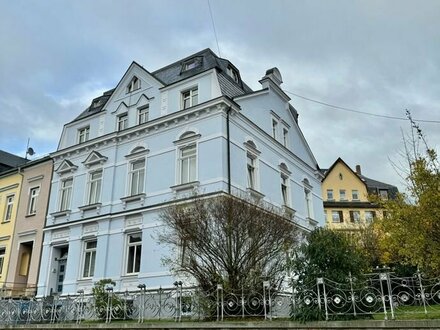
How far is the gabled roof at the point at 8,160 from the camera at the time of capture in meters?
30.0

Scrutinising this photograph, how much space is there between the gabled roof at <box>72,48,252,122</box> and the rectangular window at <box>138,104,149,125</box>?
1620 millimetres

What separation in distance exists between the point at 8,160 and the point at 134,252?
17.4 metres

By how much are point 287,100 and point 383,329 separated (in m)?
19.1

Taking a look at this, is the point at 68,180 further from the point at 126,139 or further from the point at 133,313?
the point at 133,313

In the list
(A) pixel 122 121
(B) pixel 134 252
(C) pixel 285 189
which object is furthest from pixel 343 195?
(B) pixel 134 252

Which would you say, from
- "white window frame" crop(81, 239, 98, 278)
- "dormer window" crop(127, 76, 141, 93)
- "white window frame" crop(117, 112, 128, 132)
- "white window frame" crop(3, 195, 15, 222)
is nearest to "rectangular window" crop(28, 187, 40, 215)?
"white window frame" crop(3, 195, 15, 222)

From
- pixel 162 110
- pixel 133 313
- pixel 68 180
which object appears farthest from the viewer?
pixel 68 180

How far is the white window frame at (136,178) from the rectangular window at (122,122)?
2.45 meters

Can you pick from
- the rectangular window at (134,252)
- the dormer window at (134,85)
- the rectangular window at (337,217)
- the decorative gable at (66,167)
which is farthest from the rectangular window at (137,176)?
the rectangular window at (337,217)

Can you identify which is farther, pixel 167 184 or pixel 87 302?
pixel 167 184

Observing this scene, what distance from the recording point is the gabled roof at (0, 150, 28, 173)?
30.0m

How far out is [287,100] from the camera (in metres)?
25.1

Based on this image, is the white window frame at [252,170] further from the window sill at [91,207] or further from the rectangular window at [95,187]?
the rectangular window at [95,187]

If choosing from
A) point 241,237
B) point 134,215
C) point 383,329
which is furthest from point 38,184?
point 383,329
